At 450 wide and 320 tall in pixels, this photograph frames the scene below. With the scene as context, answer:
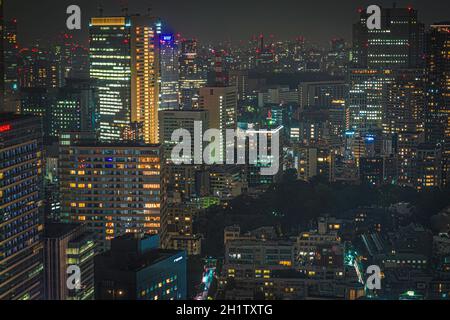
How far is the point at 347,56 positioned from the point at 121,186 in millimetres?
9857

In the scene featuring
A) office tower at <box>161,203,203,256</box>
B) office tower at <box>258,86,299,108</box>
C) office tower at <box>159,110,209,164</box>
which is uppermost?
office tower at <box>258,86,299,108</box>

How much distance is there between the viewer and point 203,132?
44.2ft

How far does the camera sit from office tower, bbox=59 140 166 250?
827 cm

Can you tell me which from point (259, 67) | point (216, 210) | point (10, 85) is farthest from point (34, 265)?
point (259, 67)

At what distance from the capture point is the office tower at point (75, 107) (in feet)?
41.5

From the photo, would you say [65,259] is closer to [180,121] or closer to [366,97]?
[180,121]

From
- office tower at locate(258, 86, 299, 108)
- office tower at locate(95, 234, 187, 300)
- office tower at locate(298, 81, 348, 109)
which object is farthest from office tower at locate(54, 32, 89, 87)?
office tower at locate(95, 234, 187, 300)

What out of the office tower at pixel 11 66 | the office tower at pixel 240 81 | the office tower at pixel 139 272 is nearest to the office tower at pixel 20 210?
the office tower at pixel 139 272

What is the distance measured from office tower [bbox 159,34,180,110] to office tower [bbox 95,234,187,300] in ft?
32.8

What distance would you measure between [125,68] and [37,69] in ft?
6.07

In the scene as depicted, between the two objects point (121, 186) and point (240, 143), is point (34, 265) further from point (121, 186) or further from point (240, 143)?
point (240, 143)

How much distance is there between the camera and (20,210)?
19.0ft

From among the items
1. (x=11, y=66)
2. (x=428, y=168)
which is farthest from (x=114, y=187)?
(x=428, y=168)

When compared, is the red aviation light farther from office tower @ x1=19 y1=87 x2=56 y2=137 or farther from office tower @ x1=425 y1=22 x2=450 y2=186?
office tower @ x1=425 y1=22 x2=450 y2=186
